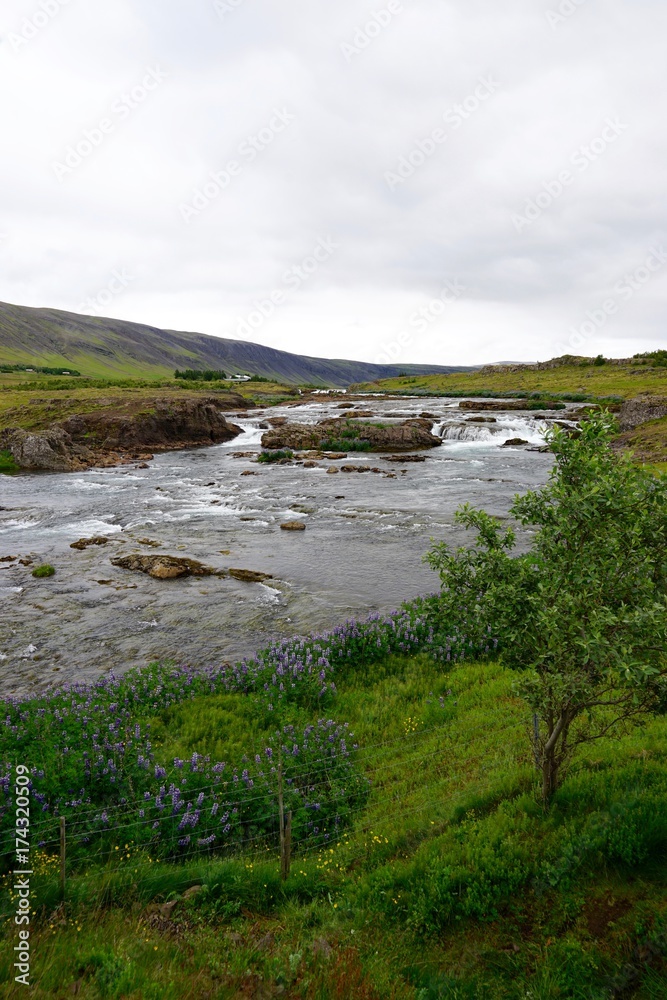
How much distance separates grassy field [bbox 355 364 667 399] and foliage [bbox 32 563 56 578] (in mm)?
76271

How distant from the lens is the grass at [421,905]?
570 cm

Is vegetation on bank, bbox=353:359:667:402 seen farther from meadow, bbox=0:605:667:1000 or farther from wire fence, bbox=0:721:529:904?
meadow, bbox=0:605:667:1000

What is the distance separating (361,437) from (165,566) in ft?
127

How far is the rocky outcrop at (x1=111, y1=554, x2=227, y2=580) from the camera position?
21.0 metres

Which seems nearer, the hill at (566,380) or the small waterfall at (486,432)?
the small waterfall at (486,432)

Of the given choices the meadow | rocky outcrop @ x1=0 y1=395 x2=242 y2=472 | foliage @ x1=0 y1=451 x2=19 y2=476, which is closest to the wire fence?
the meadow

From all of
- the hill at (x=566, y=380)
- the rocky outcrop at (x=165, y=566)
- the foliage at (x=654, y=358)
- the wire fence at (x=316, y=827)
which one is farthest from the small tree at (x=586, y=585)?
the foliage at (x=654, y=358)

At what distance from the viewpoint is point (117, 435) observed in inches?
2359

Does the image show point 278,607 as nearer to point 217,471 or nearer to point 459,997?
point 459,997

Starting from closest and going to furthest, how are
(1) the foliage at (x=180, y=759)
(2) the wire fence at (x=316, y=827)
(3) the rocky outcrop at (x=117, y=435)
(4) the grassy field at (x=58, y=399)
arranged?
(2) the wire fence at (x=316, y=827)
(1) the foliage at (x=180, y=759)
(3) the rocky outcrop at (x=117, y=435)
(4) the grassy field at (x=58, y=399)

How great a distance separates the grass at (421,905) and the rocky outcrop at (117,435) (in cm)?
4522

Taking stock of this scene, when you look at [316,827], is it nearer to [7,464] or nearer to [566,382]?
[7,464]

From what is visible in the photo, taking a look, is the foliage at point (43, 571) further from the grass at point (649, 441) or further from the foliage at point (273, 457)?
the grass at point (649, 441)

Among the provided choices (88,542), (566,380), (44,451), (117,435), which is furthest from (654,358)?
(88,542)
